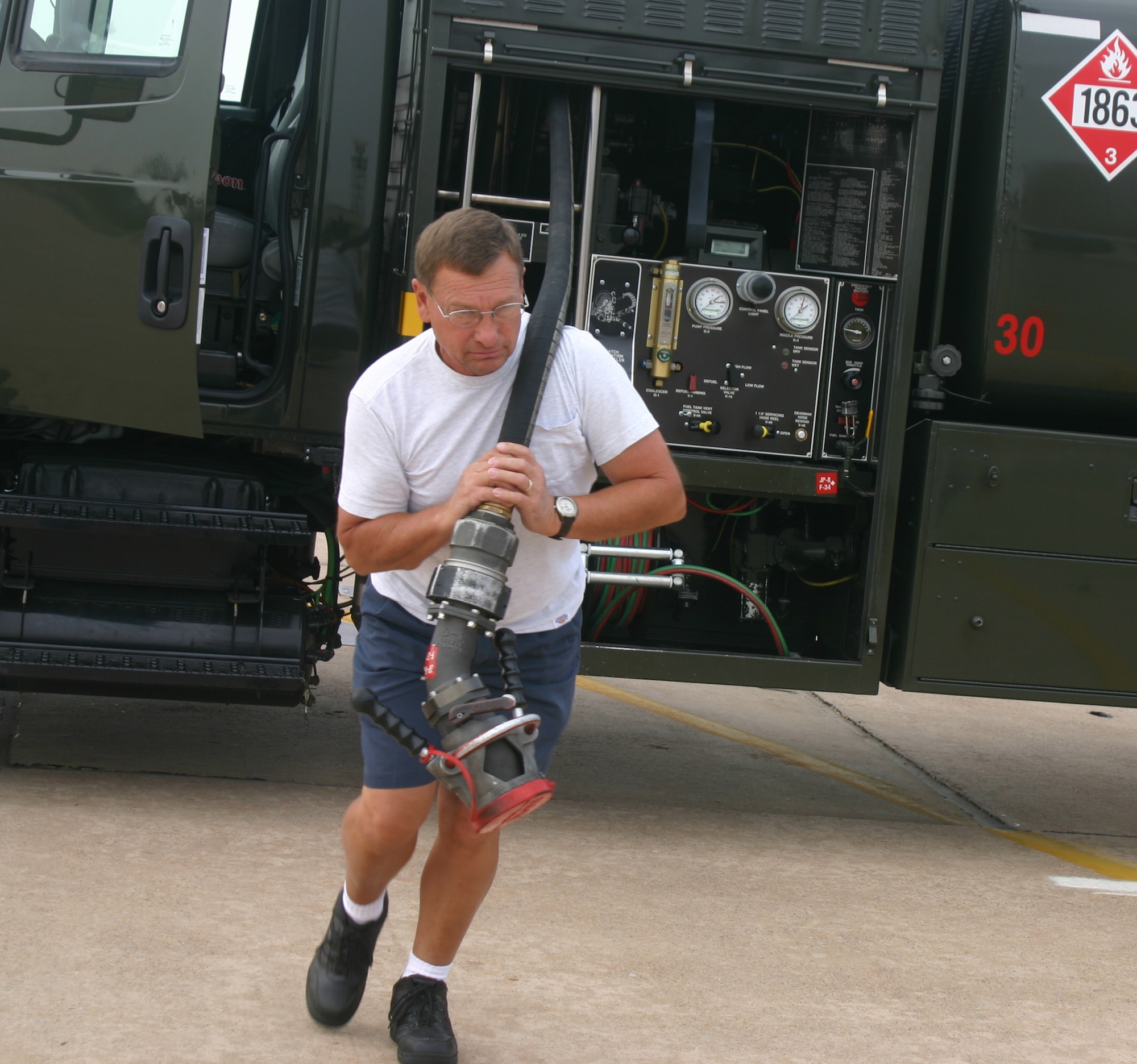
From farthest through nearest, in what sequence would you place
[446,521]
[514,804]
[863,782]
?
[863,782]
[446,521]
[514,804]

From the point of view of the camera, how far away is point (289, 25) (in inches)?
179

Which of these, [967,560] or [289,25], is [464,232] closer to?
[967,560]

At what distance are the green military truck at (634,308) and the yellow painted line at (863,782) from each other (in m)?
0.65

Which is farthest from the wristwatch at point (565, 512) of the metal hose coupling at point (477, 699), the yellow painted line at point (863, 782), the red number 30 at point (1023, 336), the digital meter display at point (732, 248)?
the yellow painted line at point (863, 782)

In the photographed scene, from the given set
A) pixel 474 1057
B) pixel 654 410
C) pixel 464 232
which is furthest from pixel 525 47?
pixel 474 1057

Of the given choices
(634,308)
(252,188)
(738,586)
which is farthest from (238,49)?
(738,586)

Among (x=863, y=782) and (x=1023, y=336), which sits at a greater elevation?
(x=1023, y=336)

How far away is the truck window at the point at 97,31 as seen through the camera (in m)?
3.88

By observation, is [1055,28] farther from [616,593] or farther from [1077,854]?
[1077,854]

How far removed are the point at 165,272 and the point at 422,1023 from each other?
2.40 m

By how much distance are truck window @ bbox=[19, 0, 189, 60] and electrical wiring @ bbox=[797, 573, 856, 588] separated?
268cm

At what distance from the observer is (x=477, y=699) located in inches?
87.6

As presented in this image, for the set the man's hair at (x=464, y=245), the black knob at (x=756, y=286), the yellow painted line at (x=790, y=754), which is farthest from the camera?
the yellow painted line at (x=790, y=754)

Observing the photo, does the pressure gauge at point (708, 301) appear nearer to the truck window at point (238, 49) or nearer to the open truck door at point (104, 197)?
the open truck door at point (104, 197)
